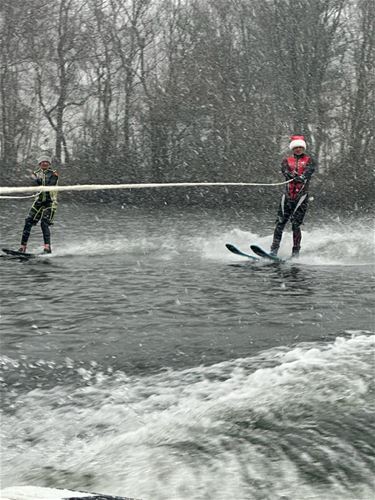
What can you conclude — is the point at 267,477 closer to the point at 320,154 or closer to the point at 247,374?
the point at 247,374

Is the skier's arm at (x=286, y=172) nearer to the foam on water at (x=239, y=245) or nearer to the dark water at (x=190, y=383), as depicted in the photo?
the foam on water at (x=239, y=245)

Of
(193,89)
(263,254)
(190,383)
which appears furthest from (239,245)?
(193,89)

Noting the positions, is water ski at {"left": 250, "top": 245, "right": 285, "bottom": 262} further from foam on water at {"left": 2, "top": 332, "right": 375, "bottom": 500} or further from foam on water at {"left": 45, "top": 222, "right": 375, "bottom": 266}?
foam on water at {"left": 2, "top": 332, "right": 375, "bottom": 500}

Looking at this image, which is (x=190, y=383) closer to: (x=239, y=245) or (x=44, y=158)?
(x=44, y=158)

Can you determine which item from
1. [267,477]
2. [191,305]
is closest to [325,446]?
[267,477]

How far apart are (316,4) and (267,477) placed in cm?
3686

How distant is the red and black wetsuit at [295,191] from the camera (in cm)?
1162

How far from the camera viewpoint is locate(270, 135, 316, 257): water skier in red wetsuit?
1157 cm

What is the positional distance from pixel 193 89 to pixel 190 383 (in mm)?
32402

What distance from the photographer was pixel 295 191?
11.8 metres

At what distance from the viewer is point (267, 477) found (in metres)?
3.71

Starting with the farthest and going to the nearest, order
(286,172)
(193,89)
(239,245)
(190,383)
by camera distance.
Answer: (193,89) < (239,245) < (286,172) < (190,383)

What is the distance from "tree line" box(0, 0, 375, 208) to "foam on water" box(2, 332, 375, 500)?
2840cm

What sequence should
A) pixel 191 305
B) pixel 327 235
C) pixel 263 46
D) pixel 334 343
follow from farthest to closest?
1. pixel 263 46
2. pixel 327 235
3. pixel 191 305
4. pixel 334 343
